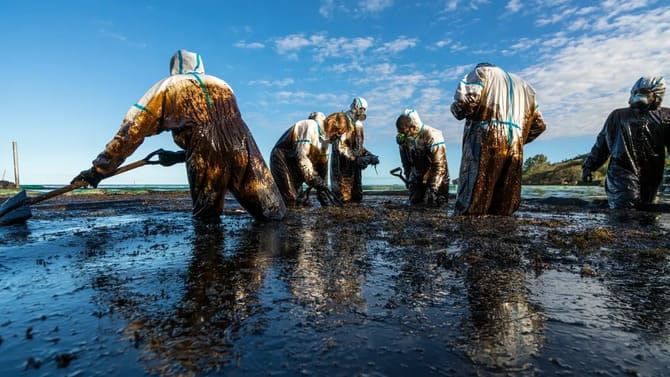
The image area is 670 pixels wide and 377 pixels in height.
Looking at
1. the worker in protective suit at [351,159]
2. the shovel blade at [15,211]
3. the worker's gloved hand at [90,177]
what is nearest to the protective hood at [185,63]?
the worker's gloved hand at [90,177]

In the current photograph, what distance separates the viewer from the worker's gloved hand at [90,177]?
14.2ft

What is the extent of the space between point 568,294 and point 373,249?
1.39 metres

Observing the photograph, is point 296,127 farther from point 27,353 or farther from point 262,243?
point 27,353

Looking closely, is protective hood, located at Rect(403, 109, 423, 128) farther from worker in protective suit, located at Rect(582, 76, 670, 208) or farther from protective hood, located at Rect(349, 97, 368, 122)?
worker in protective suit, located at Rect(582, 76, 670, 208)

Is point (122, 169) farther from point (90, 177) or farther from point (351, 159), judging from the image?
point (351, 159)

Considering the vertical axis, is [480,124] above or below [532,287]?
above

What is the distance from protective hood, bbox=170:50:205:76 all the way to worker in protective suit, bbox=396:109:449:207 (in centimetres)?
498

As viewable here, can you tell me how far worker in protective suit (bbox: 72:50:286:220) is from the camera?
13.7 feet

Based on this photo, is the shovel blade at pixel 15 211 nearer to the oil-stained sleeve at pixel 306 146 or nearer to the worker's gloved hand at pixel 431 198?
the oil-stained sleeve at pixel 306 146

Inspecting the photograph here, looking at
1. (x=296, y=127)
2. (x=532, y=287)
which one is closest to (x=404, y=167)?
(x=296, y=127)

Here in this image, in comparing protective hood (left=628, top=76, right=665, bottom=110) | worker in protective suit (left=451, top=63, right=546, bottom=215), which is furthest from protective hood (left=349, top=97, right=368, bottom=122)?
protective hood (left=628, top=76, right=665, bottom=110)

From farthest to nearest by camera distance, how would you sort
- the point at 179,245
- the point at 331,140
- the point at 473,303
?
the point at 331,140
the point at 179,245
the point at 473,303

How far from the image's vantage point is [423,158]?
865 cm

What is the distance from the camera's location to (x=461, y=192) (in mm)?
5258
